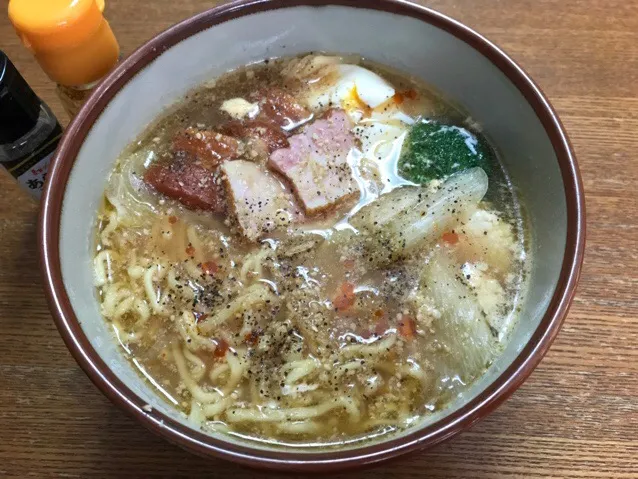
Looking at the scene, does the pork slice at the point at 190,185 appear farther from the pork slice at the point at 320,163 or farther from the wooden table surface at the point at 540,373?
the wooden table surface at the point at 540,373

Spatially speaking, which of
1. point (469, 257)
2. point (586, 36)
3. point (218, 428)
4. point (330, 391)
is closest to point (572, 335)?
point (469, 257)

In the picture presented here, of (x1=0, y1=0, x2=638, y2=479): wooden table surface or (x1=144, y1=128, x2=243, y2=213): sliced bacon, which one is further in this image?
(x1=144, y1=128, x2=243, y2=213): sliced bacon

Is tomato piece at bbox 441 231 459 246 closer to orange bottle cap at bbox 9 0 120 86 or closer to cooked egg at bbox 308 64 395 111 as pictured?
cooked egg at bbox 308 64 395 111

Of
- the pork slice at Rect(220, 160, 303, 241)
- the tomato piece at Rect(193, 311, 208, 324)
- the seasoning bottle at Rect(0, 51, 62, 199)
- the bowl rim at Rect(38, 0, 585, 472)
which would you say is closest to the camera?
the bowl rim at Rect(38, 0, 585, 472)

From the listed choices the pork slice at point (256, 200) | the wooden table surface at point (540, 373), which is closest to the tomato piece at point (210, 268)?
the pork slice at point (256, 200)

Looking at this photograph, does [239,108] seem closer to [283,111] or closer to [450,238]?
[283,111]

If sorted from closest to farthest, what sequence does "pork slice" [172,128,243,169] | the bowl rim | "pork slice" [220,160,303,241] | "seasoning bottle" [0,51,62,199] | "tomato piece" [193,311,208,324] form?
1. the bowl rim
2. "seasoning bottle" [0,51,62,199]
3. "tomato piece" [193,311,208,324]
4. "pork slice" [220,160,303,241]
5. "pork slice" [172,128,243,169]

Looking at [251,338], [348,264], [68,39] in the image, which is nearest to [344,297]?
[348,264]

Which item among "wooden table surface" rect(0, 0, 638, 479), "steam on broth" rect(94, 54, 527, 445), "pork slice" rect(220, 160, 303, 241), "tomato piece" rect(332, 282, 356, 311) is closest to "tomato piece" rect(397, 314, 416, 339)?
"steam on broth" rect(94, 54, 527, 445)
